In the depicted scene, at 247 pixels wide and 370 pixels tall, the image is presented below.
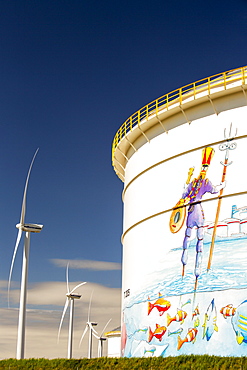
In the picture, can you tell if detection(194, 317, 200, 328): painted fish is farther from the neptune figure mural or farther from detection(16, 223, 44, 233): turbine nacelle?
detection(16, 223, 44, 233): turbine nacelle

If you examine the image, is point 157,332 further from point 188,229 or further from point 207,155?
point 207,155

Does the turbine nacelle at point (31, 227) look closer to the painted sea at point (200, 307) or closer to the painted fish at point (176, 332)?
the painted sea at point (200, 307)

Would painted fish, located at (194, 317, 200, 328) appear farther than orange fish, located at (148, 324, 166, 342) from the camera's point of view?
No

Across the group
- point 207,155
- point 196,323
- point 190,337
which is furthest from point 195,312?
point 207,155

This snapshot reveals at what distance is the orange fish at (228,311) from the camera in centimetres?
2195

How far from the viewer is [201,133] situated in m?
26.1

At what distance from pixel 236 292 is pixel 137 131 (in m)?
11.9

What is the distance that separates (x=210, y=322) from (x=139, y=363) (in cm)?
341

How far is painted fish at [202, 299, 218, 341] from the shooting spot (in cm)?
2237

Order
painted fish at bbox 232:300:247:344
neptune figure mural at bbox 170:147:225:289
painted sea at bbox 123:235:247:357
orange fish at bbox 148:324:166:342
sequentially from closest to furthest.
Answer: painted fish at bbox 232:300:247:344
painted sea at bbox 123:235:247:357
neptune figure mural at bbox 170:147:225:289
orange fish at bbox 148:324:166:342

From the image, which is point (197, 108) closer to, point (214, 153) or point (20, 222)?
point (214, 153)

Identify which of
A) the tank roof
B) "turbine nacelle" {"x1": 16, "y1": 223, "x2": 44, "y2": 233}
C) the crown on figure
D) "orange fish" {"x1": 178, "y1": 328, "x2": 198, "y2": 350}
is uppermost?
the tank roof

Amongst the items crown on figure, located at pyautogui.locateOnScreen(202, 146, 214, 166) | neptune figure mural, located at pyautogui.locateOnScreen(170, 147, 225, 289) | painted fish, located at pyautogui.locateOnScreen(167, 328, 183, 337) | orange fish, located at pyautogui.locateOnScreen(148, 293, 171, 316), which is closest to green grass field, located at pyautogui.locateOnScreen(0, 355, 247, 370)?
painted fish, located at pyautogui.locateOnScreen(167, 328, 183, 337)

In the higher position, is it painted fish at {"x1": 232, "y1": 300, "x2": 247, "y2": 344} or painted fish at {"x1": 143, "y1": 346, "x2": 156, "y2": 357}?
painted fish at {"x1": 232, "y1": 300, "x2": 247, "y2": 344}
